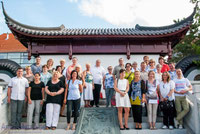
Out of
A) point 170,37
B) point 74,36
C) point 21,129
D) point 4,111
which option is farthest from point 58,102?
point 170,37

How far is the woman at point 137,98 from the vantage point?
4625 millimetres

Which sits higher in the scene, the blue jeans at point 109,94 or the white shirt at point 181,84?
the white shirt at point 181,84

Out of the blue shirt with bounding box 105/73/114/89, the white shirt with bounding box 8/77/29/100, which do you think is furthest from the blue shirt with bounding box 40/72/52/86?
the blue shirt with bounding box 105/73/114/89

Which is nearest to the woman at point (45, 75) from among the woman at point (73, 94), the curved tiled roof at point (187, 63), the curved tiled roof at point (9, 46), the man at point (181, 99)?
the woman at point (73, 94)

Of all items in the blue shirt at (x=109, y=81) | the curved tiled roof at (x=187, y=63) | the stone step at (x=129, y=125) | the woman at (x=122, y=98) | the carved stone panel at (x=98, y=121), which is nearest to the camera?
the carved stone panel at (x=98, y=121)

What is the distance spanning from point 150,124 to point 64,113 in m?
2.79

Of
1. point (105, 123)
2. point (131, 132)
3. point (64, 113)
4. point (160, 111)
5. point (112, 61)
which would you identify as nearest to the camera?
point (131, 132)

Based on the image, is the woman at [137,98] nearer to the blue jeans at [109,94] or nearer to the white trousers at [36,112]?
the blue jeans at [109,94]

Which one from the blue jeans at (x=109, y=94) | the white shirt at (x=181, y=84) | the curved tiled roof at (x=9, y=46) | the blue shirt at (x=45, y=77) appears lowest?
Result: the blue jeans at (x=109, y=94)

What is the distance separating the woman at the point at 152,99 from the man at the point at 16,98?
3657 mm

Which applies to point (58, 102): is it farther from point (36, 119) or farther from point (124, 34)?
point (124, 34)

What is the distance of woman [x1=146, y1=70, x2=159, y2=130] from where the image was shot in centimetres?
467

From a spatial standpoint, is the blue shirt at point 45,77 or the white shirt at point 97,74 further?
the white shirt at point 97,74

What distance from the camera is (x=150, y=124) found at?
15.3 feet
